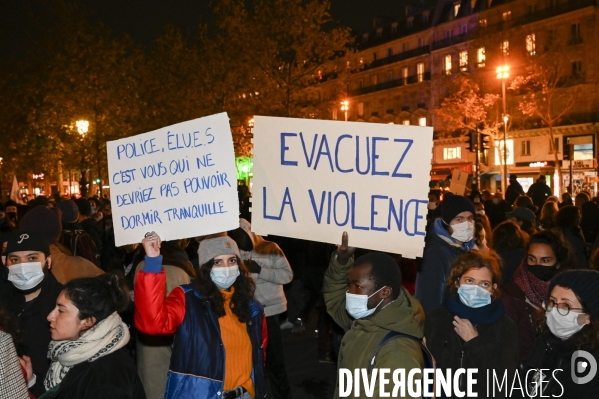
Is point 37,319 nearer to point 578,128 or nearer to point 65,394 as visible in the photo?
point 65,394

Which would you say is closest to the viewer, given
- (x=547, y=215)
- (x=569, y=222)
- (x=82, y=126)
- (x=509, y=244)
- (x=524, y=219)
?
(x=509, y=244)

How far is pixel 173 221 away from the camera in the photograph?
13.2ft

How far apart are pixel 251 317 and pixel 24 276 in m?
1.56

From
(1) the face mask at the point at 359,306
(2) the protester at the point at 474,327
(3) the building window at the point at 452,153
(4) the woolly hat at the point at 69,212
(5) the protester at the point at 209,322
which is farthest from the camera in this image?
(3) the building window at the point at 452,153

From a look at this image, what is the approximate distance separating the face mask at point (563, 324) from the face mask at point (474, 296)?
52 cm

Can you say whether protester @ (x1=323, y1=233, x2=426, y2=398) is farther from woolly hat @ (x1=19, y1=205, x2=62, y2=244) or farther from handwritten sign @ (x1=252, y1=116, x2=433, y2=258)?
woolly hat @ (x1=19, y1=205, x2=62, y2=244)

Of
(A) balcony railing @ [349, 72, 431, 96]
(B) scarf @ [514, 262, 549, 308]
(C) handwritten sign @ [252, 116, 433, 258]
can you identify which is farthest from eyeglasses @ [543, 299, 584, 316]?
(A) balcony railing @ [349, 72, 431, 96]

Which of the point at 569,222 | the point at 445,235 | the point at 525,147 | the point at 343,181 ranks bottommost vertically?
the point at 569,222

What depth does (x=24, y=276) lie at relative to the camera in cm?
439

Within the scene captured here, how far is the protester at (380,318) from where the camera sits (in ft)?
9.71

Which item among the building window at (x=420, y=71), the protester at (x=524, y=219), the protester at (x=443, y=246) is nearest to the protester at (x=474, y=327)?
the protester at (x=443, y=246)

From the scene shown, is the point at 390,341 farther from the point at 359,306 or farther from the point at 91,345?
the point at 91,345

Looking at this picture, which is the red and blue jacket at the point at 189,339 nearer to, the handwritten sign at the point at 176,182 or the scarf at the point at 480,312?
the handwritten sign at the point at 176,182

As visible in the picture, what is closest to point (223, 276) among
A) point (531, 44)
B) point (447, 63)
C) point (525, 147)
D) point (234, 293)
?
point (234, 293)
